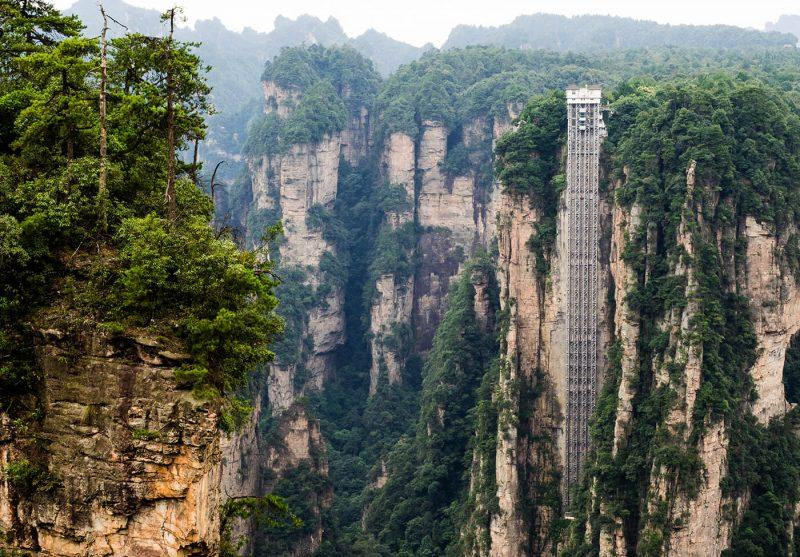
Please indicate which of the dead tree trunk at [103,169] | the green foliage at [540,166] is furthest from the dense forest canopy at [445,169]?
the dead tree trunk at [103,169]

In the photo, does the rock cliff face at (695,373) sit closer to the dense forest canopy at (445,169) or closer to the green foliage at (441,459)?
the dense forest canopy at (445,169)

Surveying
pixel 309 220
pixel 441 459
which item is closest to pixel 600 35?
pixel 309 220

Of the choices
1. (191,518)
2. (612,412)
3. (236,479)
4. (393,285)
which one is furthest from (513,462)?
(393,285)

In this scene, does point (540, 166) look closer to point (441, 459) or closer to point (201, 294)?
point (441, 459)

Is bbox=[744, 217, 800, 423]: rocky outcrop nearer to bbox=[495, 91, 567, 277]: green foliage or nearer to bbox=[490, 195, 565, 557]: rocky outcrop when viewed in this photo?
bbox=[490, 195, 565, 557]: rocky outcrop

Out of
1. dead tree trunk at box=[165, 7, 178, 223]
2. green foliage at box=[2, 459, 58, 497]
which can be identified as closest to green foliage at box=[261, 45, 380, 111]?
dead tree trunk at box=[165, 7, 178, 223]

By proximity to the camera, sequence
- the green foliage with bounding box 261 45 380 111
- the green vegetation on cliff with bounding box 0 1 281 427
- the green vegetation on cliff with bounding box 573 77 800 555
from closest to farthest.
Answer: the green vegetation on cliff with bounding box 0 1 281 427, the green vegetation on cliff with bounding box 573 77 800 555, the green foliage with bounding box 261 45 380 111

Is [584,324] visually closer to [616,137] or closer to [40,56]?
[616,137]
